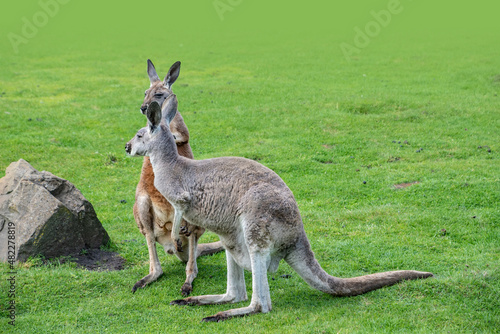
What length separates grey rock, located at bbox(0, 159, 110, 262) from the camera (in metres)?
6.31

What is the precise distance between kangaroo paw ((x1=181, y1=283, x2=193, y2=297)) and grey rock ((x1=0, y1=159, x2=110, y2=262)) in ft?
5.24

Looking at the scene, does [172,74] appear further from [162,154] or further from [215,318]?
[215,318]

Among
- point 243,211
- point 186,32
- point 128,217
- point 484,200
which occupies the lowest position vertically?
point 484,200

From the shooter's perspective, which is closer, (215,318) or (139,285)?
(215,318)

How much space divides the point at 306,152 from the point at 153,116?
624cm

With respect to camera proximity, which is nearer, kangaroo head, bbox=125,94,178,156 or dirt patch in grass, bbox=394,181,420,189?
kangaroo head, bbox=125,94,178,156

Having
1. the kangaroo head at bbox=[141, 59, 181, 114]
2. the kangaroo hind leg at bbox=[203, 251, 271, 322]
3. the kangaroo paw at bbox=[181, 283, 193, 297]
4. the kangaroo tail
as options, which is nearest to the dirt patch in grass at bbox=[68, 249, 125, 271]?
the kangaroo paw at bbox=[181, 283, 193, 297]

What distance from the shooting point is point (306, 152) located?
11055mm

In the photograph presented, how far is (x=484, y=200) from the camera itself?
8.12 meters

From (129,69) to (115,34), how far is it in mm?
10474

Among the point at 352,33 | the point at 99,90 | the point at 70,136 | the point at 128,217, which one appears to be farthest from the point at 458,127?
the point at 352,33

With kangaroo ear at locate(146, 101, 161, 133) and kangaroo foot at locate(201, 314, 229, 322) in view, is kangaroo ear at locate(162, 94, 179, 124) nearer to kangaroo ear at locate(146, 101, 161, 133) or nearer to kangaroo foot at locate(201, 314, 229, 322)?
kangaroo ear at locate(146, 101, 161, 133)

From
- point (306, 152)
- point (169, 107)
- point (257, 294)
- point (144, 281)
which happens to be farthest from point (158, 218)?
point (306, 152)

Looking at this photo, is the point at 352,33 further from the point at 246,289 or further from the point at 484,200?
the point at 246,289
